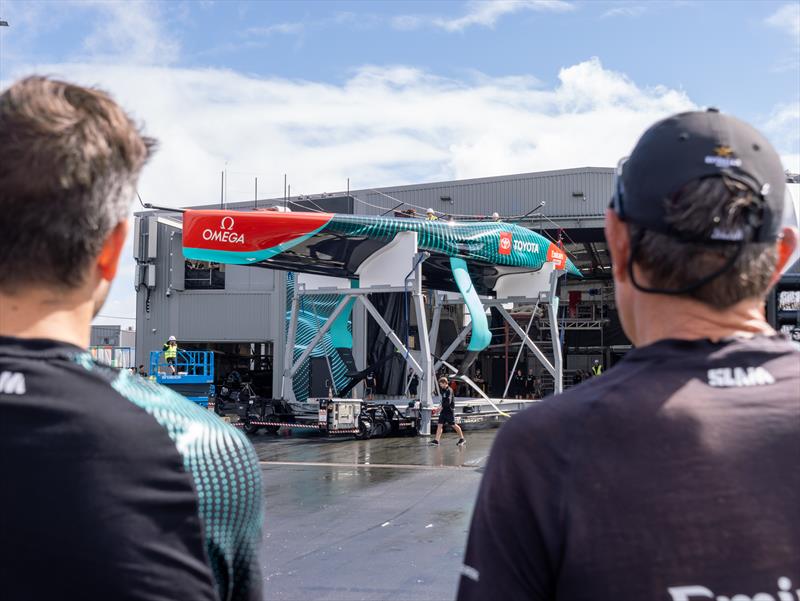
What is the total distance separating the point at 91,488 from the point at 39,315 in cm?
36

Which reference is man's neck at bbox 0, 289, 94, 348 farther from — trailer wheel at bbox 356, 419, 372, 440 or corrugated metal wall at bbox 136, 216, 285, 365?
corrugated metal wall at bbox 136, 216, 285, 365

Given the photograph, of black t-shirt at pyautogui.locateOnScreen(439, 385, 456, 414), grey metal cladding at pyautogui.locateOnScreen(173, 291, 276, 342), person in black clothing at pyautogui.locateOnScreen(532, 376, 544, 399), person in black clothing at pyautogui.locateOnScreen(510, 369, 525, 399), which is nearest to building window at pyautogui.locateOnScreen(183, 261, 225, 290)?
grey metal cladding at pyautogui.locateOnScreen(173, 291, 276, 342)

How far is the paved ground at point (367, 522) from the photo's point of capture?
661cm

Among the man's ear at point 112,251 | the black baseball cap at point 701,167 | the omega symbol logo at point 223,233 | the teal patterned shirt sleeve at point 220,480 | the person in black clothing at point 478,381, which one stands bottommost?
the person in black clothing at point 478,381

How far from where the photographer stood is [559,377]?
2347 cm

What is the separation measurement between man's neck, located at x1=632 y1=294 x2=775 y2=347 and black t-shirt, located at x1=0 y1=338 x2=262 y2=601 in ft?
3.13

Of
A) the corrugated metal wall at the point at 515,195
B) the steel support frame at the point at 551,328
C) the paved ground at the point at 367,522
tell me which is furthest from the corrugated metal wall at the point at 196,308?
the paved ground at the point at 367,522

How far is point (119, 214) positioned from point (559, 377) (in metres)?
22.5

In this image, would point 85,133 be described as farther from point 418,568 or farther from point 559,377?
point 559,377

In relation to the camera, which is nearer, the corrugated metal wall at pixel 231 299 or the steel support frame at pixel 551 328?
the steel support frame at pixel 551 328

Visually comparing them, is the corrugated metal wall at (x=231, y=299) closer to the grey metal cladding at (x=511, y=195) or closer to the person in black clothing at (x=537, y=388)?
the grey metal cladding at (x=511, y=195)

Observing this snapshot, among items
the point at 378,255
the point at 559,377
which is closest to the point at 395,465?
the point at 378,255

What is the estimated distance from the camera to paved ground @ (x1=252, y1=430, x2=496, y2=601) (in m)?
6.61

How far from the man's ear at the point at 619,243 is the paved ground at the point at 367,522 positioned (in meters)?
4.96
